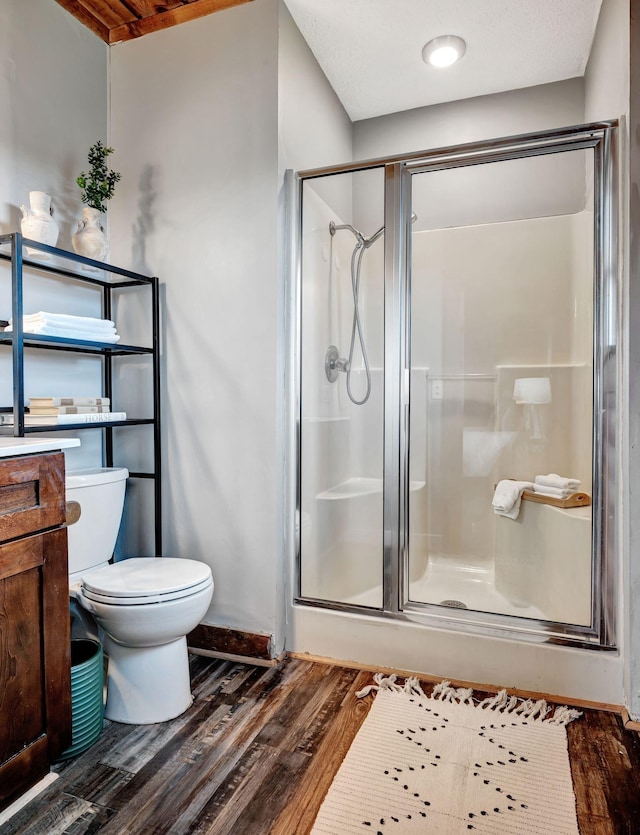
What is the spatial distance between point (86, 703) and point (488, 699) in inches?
50.9

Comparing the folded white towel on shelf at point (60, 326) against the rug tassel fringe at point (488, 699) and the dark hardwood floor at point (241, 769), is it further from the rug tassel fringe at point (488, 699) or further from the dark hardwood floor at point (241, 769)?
the rug tassel fringe at point (488, 699)

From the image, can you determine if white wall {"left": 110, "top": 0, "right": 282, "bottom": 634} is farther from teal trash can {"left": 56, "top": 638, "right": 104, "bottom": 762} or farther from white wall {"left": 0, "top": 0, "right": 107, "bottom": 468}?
teal trash can {"left": 56, "top": 638, "right": 104, "bottom": 762}

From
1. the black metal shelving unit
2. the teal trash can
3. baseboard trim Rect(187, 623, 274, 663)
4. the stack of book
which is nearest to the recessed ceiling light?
the black metal shelving unit

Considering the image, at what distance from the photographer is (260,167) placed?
206 cm

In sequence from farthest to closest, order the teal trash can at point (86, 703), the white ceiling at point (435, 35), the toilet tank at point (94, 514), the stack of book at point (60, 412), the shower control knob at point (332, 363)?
the shower control knob at point (332, 363) < the white ceiling at point (435, 35) < the toilet tank at point (94, 514) < the stack of book at point (60, 412) < the teal trash can at point (86, 703)

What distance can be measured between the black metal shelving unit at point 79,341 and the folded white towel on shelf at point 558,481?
5.26 ft

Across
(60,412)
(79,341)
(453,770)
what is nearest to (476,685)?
(453,770)

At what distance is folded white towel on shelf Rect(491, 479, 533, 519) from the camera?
2.27 meters

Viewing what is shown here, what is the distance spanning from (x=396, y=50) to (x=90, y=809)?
2983 mm

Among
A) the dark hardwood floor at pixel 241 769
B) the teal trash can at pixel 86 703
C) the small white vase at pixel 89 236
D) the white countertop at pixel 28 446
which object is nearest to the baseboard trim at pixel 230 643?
the dark hardwood floor at pixel 241 769

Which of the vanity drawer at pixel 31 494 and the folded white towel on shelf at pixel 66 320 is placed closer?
the vanity drawer at pixel 31 494

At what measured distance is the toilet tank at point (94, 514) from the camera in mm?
1859

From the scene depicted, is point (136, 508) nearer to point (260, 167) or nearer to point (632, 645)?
point (260, 167)

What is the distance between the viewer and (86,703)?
1540 mm
